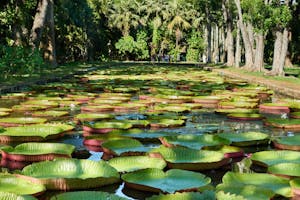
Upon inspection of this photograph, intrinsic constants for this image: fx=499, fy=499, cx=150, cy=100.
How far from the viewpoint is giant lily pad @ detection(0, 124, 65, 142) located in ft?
18.7

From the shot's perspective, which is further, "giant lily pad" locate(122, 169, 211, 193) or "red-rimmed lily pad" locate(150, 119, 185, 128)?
"red-rimmed lily pad" locate(150, 119, 185, 128)

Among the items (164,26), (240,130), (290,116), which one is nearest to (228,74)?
(290,116)

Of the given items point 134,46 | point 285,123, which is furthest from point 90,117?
point 134,46

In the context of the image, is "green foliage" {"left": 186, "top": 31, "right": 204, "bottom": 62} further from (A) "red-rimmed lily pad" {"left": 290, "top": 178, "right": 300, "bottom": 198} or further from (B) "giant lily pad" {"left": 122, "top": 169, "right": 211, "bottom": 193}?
(A) "red-rimmed lily pad" {"left": 290, "top": 178, "right": 300, "bottom": 198}

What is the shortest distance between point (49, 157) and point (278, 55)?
17700 mm

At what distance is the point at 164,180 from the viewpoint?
3834mm

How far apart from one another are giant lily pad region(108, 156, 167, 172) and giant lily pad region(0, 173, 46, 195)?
90 cm

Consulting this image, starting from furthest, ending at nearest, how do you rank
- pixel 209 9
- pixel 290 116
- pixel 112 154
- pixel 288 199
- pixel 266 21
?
pixel 209 9, pixel 266 21, pixel 290 116, pixel 112 154, pixel 288 199

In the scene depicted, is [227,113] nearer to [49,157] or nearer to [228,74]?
[49,157]

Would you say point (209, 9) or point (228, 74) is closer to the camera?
point (228, 74)

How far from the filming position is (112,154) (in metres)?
5.06

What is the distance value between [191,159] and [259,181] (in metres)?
0.82

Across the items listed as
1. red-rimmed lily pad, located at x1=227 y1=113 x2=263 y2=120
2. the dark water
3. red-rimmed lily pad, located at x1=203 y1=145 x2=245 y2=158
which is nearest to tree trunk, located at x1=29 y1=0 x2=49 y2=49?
the dark water

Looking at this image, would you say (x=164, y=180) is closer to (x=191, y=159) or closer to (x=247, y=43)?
(x=191, y=159)
